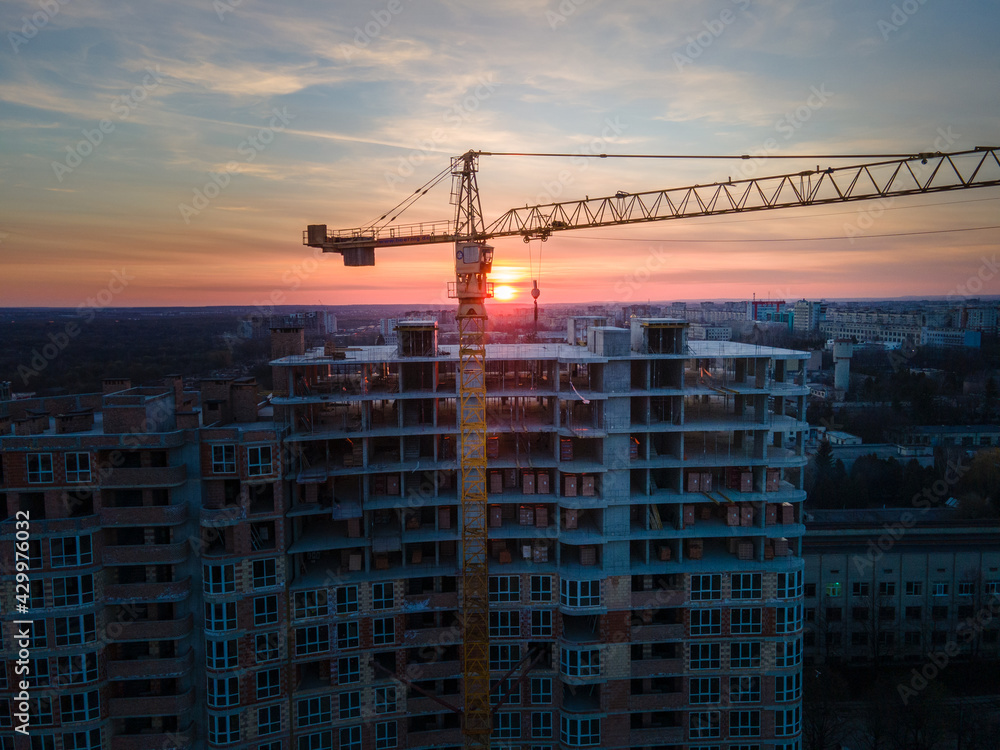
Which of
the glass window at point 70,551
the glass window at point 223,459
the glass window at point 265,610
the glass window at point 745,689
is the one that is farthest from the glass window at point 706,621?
the glass window at point 70,551

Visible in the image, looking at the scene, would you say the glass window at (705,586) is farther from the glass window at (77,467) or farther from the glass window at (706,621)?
the glass window at (77,467)

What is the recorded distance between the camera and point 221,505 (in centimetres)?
2131

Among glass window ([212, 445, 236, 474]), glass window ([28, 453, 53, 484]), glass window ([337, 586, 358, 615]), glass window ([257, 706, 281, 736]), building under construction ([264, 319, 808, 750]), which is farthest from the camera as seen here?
building under construction ([264, 319, 808, 750])

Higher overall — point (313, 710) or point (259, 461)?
point (259, 461)

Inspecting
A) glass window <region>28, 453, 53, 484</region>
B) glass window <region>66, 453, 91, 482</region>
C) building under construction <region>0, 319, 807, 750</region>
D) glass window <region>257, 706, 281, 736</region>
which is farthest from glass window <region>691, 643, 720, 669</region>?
glass window <region>28, 453, 53, 484</region>

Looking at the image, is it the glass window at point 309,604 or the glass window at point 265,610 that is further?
the glass window at point 309,604

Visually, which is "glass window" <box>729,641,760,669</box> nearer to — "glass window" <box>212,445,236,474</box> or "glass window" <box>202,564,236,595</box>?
"glass window" <box>202,564,236,595</box>

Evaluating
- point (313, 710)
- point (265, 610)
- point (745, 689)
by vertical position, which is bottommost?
point (745, 689)

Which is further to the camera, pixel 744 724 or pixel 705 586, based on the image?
pixel 744 724

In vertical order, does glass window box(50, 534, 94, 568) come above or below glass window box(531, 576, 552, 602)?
above

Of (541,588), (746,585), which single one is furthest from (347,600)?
(746,585)

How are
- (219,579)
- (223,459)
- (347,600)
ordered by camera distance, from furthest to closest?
(347,600) < (223,459) < (219,579)

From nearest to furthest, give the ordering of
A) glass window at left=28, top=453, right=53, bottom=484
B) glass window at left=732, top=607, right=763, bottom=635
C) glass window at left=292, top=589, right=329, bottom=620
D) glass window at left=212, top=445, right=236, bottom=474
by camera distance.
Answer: glass window at left=28, top=453, right=53, bottom=484 → glass window at left=212, top=445, right=236, bottom=474 → glass window at left=292, top=589, right=329, bottom=620 → glass window at left=732, top=607, right=763, bottom=635

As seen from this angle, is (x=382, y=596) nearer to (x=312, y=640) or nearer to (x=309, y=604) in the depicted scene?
(x=309, y=604)
